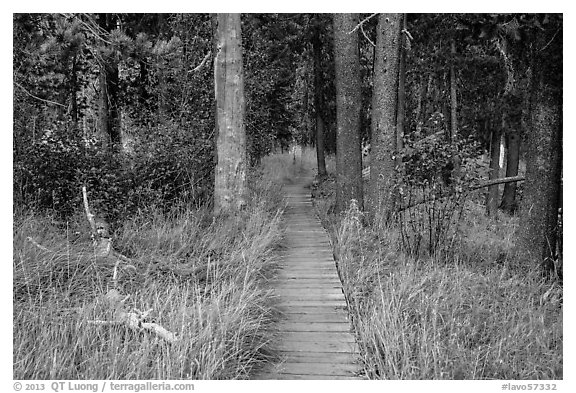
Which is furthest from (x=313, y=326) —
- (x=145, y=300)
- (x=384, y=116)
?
(x=384, y=116)

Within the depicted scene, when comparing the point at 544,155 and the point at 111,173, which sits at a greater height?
the point at 544,155

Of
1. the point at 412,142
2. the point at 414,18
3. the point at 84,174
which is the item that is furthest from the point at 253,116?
the point at 412,142

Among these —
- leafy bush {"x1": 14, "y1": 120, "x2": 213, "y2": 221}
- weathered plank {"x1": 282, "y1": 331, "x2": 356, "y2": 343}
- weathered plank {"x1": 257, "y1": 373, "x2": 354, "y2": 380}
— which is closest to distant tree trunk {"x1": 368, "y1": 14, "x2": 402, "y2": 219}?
leafy bush {"x1": 14, "y1": 120, "x2": 213, "y2": 221}

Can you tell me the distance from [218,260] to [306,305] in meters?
1.35

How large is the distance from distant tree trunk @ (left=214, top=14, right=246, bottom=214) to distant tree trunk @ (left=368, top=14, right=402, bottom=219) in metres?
2.30

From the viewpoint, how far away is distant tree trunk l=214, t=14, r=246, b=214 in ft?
24.5

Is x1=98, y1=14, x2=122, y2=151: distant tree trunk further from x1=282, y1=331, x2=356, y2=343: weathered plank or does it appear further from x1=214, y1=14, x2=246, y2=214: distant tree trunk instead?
x1=282, y1=331, x2=356, y2=343: weathered plank

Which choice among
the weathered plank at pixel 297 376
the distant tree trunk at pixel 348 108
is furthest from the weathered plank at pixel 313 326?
the distant tree trunk at pixel 348 108

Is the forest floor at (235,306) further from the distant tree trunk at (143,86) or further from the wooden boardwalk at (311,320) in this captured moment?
the distant tree trunk at (143,86)

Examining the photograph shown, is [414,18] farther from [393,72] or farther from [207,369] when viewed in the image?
[207,369]

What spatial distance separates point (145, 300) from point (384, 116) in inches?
208

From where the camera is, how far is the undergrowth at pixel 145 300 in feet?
11.0

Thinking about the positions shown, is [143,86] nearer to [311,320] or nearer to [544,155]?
[311,320]

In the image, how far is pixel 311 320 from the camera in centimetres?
452
